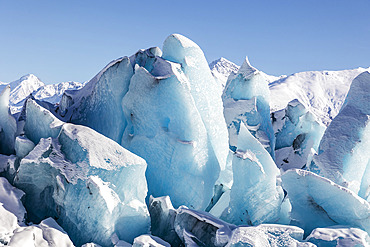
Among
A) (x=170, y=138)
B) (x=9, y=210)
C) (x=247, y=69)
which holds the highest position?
(x=247, y=69)

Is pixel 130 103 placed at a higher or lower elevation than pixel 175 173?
higher

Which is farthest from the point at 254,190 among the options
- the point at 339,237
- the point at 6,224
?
the point at 6,224

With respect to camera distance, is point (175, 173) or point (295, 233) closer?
point (295, 233)

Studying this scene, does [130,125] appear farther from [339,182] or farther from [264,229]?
[339,182]

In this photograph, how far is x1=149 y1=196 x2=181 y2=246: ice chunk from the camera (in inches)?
154

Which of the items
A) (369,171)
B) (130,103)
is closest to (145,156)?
(130,103)

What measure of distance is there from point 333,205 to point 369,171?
226 cm

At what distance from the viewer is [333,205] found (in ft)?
12.7

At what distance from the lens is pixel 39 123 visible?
4.22 meters

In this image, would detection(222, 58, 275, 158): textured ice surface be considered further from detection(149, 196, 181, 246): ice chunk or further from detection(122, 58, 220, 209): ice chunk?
detection(149, 196, 181, 246): ice chunk

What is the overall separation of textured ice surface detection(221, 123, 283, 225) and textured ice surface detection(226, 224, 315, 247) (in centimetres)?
80

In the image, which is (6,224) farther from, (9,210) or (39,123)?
(39,123)

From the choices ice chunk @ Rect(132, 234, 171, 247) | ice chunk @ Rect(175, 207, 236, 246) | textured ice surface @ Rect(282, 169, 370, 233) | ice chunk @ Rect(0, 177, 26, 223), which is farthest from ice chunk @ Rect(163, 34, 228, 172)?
ice chunk @ Rect(0, 177, 26, 223)

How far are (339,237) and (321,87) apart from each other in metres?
51.3
